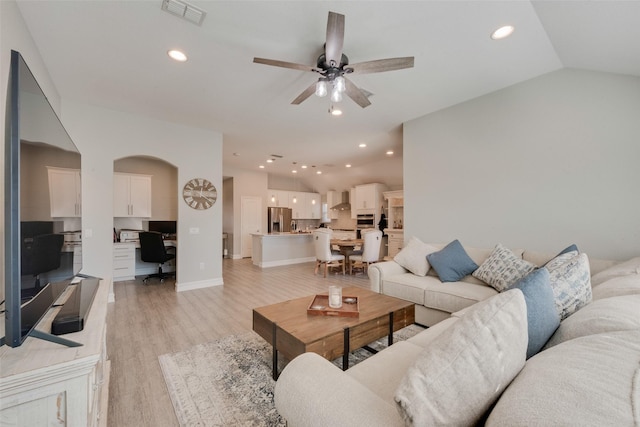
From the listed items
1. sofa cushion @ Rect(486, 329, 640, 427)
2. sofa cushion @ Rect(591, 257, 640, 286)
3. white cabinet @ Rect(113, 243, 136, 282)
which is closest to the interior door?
white cabinet @ Rect(113, 243, 136, 282)

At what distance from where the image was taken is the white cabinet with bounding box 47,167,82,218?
1422 mm

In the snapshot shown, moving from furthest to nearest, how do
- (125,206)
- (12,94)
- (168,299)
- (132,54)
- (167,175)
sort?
(167,175) < (125,206) < (168,299) < (132,54) < (12,94)

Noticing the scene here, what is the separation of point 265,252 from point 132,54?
496 cm

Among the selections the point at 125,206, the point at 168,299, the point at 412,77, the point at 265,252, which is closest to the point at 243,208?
the point at 265,252

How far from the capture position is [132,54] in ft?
8.00

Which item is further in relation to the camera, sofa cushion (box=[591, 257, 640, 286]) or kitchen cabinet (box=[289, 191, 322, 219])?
kitchen cabinet (box=[289, 191, 322, 219])

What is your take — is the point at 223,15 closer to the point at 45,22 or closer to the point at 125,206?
the point at 45,22

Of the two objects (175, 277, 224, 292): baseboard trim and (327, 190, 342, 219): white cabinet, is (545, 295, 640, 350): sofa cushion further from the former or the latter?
(327, 190, 342, 219): white cabinet

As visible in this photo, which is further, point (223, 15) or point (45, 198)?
point (223, 15)

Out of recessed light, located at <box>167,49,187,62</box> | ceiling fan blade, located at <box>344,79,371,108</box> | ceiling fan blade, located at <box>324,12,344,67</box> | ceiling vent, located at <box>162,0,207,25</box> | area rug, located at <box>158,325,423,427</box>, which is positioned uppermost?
recessed light, located at <box>167,49,187,62</box>

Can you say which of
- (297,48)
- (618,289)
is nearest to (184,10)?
(297,48)

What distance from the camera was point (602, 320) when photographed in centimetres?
94

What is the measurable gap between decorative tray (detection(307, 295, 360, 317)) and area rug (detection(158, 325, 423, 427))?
482 millimetres

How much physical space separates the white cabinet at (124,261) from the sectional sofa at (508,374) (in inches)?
219
